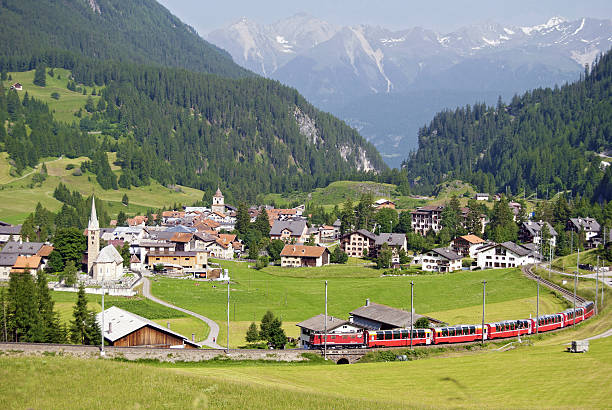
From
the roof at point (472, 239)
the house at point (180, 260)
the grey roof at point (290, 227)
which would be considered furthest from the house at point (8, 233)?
the roof at point (472, 239)

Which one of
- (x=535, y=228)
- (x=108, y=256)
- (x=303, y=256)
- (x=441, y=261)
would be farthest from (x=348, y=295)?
(x=535, y=228)

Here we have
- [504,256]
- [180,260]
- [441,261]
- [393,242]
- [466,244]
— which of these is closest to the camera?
[441,261]

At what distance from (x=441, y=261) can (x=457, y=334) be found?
66217mm

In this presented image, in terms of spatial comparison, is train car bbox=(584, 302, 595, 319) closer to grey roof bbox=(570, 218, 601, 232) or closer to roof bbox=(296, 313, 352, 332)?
roof bbox=(296, 313, 352, 332)

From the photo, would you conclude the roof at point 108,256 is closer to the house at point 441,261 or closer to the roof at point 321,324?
the roof at point 321,324

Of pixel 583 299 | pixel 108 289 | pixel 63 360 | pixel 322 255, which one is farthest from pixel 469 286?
pixel 63 360

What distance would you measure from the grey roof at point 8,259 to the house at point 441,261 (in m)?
74.5

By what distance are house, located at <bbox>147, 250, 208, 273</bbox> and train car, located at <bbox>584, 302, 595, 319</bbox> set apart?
75.0 m

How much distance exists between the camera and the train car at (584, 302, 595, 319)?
80.2 meters

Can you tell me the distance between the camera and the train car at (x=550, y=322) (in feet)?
243

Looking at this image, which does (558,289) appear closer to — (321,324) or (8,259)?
(321,324)

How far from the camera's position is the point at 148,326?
65375mm

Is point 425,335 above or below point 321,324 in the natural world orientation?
below

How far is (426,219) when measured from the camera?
182500 millimetres
